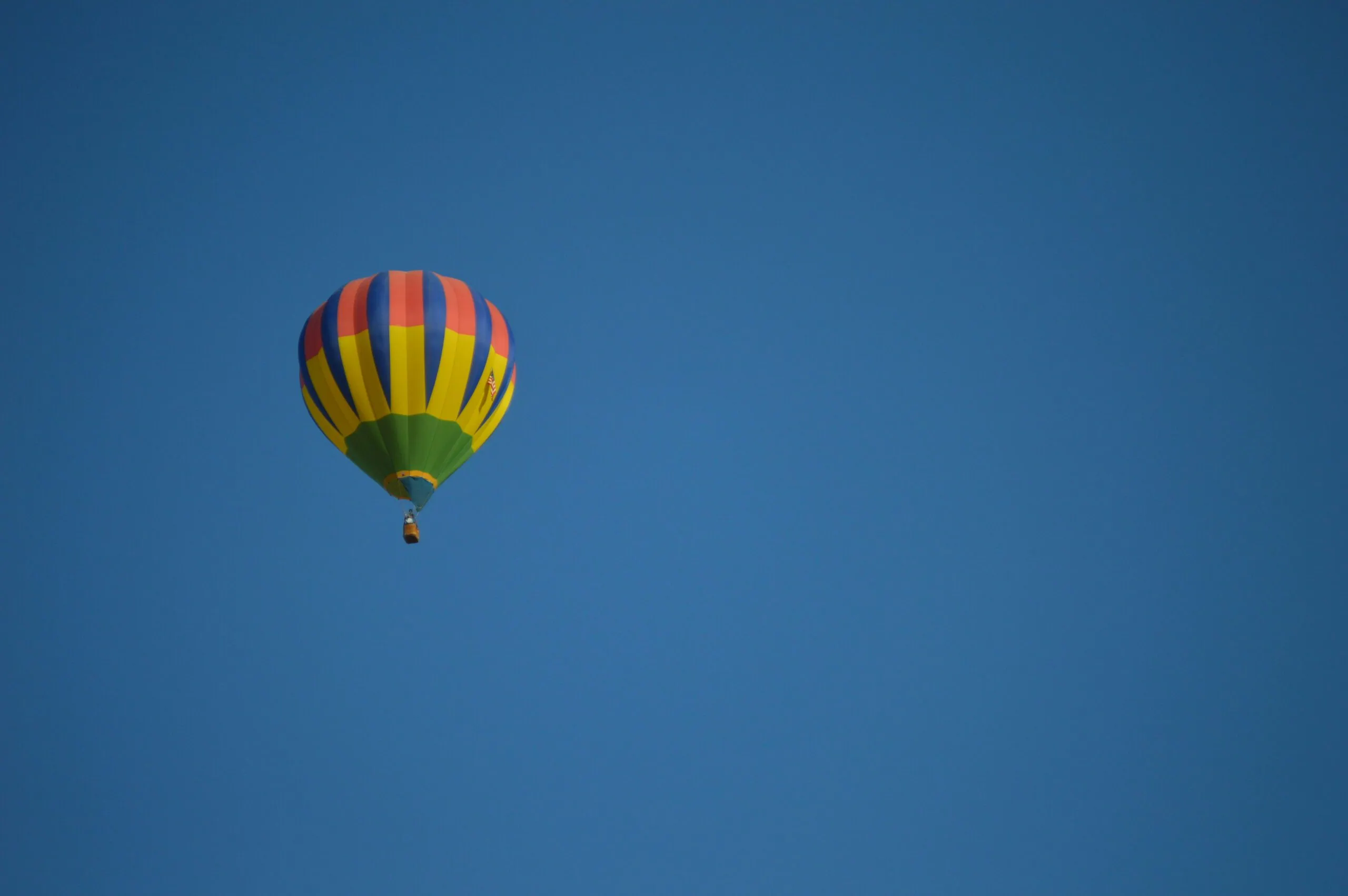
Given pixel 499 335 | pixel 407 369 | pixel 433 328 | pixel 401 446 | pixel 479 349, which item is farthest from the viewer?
pixel 499 335

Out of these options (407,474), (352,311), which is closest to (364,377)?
(352,311)

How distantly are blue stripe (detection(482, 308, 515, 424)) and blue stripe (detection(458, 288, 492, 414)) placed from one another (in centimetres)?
67

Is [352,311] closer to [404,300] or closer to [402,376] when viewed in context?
[404,300]

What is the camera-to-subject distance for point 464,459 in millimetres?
25375

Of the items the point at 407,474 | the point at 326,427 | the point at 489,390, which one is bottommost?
the point at 407,474

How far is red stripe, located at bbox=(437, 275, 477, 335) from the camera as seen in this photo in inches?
952

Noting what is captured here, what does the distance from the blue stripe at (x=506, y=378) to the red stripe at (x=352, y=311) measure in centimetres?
274

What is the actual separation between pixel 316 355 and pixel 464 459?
11.5ft

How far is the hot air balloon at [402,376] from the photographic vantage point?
77.2 feet

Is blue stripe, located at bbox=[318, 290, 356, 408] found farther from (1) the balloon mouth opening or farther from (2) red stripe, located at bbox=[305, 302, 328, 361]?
(1) the balloon mouth opening

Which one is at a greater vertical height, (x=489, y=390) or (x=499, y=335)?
(x=499, y=335)

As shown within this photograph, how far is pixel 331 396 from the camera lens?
78.6 ft

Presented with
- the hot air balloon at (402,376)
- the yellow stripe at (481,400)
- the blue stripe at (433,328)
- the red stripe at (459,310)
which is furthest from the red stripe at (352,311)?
the yellow stripe at (481,400)

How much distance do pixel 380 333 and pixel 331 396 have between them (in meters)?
1.59
